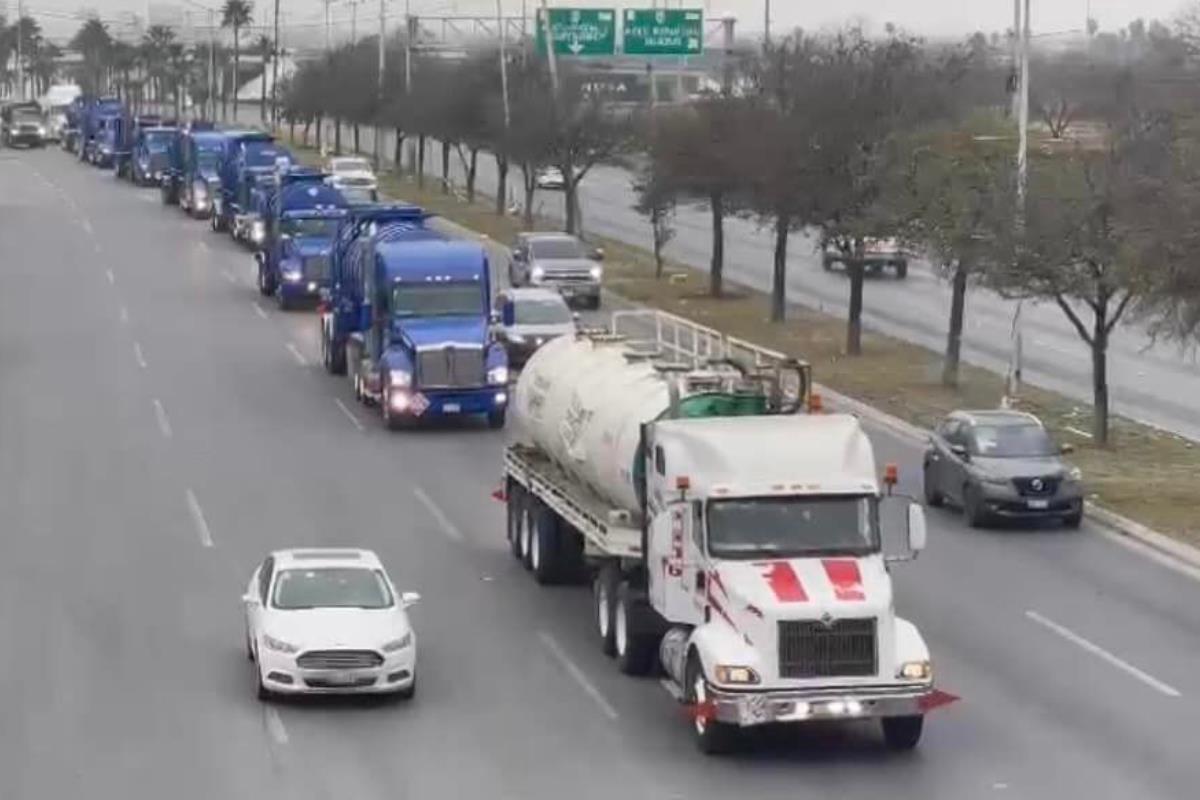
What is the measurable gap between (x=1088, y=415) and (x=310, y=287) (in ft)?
86.6

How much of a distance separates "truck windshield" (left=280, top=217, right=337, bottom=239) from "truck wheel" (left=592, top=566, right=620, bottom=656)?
1639 inches

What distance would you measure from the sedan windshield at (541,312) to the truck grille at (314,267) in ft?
36.7

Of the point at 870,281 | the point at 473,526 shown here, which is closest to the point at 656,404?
the point at 473,526

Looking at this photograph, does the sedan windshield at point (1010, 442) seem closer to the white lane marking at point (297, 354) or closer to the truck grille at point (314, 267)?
the white lane marking at point (297, 354)

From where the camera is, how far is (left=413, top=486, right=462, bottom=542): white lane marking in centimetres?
3812

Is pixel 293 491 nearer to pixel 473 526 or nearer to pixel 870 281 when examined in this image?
pixel 473 526

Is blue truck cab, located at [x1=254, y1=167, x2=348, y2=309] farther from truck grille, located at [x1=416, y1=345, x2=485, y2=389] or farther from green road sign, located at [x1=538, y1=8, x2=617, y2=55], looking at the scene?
truck grille, located at [x1=416, y1=345, x2=485, y2=389]

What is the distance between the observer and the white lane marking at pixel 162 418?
48531mm

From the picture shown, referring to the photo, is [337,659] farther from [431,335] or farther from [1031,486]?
[431,335]

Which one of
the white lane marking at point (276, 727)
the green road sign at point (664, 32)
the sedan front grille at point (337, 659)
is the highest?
the green road sign at point (664, 32)

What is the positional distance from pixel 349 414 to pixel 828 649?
2758 centimetres

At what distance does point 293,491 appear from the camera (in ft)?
137

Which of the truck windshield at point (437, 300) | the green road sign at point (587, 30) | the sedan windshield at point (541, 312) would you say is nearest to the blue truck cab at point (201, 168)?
the green road sign at point (587, 30)

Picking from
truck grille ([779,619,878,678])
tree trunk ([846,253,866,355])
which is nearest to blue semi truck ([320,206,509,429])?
tree trunk ([846,253,866,355])
